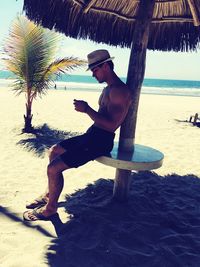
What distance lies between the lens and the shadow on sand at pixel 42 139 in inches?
236

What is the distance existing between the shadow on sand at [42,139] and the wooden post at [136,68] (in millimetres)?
2446

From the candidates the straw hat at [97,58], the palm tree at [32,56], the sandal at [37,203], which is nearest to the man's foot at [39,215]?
the sandal at [37,203]

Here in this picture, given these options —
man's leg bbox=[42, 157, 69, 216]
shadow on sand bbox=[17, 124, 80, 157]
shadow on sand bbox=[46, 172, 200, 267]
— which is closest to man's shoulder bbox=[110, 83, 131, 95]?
man's leg bbox=[42, 157, 69, 216]

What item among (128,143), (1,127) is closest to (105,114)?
(128,143)

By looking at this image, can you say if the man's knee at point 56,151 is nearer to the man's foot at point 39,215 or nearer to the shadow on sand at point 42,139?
the man's foot at point 39,215

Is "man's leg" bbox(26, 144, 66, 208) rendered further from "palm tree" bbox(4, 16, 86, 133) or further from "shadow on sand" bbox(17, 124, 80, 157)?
"palm tree" bbox(4, 16, 86, 133)

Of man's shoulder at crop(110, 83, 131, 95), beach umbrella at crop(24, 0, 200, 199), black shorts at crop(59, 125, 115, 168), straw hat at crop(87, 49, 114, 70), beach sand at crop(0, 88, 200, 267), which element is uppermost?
beach umbrella at crop(24, 0, 200, 199)

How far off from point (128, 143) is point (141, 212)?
0.80 m

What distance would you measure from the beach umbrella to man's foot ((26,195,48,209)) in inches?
35.8

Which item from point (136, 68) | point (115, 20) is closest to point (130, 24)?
point (115, 20)

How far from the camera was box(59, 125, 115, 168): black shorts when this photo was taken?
3.01 metres

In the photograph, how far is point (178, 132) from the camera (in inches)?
337

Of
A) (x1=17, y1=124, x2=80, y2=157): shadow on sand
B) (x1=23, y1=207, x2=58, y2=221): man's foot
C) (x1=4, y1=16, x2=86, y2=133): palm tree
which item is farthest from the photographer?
(x1=4, y1=16, x2=86, y2=133): palm tree

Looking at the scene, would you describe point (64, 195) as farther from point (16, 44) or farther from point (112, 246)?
point (16, 44)
